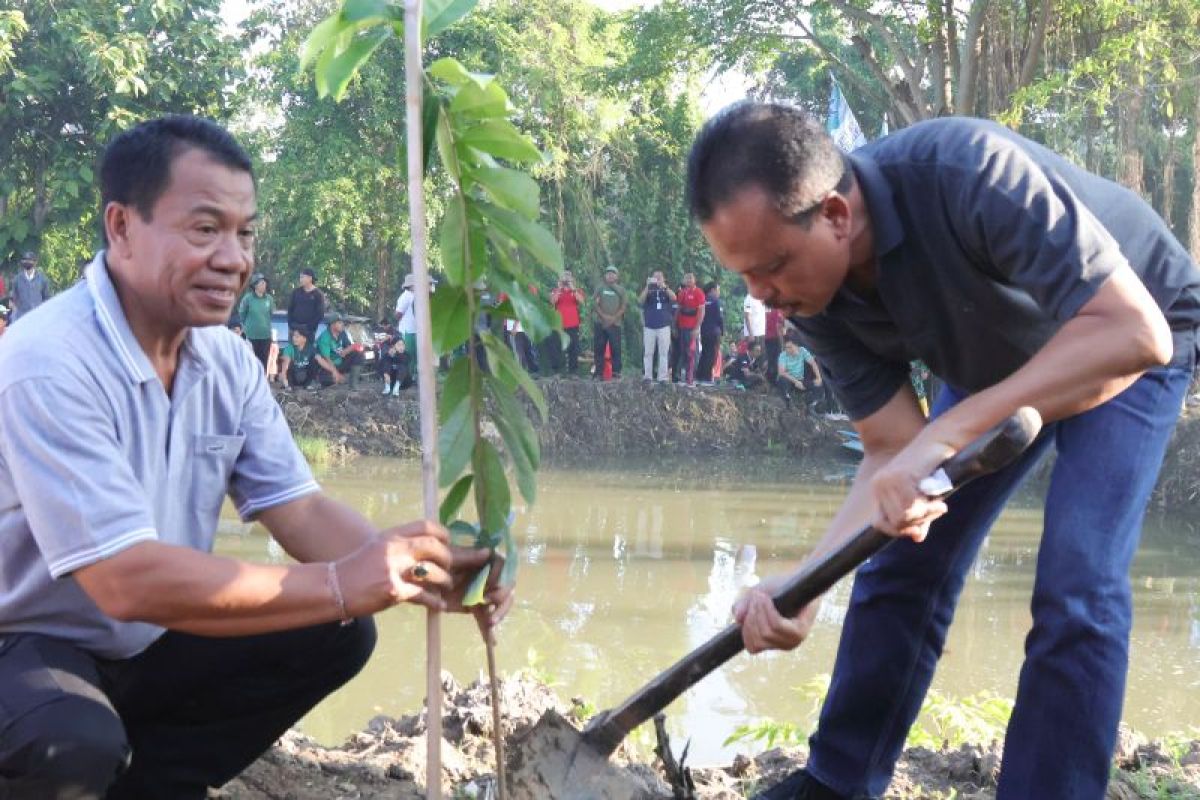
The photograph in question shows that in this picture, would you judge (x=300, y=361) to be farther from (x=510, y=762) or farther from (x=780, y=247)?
(x=780, y=247)

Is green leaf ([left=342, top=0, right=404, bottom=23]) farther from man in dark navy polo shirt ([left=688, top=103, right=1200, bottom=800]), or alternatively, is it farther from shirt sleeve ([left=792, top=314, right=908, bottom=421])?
shirt sleeve ([left=792, top=314, right=908, bottom=421])

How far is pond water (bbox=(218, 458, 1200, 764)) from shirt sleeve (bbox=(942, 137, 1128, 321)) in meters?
2.70

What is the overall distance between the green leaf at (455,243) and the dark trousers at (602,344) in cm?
1444

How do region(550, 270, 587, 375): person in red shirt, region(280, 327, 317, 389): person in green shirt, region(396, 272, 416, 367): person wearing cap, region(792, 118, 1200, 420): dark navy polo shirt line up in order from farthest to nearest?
region(280, 327, 317, 389): person in green shirt < region(550, 270, 587, 375): person in red shirt < region(396, 272, 416, 367): person wearing cap < region(792, 118, 1200, 420): dark navy polo shirt

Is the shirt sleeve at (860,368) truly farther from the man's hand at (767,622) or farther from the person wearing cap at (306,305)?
the person wearing cap at (306,305)

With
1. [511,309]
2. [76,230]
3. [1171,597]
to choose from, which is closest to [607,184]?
[76,230]

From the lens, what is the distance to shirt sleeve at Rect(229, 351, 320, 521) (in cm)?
268

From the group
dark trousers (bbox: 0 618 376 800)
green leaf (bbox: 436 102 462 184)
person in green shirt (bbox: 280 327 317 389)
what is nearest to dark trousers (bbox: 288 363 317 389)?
person in green shirt (bbox: 280 327 317 389)

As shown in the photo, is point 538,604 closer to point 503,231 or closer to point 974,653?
point 974,653

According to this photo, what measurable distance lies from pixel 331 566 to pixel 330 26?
3.35 ft

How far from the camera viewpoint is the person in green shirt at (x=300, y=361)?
15.8m

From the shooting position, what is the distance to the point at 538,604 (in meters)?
7.46

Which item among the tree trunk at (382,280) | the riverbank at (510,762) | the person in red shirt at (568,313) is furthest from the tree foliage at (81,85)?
the riverbank at (510,762)

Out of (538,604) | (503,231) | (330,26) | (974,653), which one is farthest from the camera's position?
(538,604)
